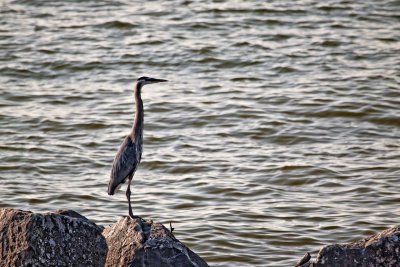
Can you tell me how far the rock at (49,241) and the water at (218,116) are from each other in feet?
9.40

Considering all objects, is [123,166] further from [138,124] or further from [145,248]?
[145,248]

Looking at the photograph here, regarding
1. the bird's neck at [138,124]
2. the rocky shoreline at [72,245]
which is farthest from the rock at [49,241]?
the bird's neck at [138,124]

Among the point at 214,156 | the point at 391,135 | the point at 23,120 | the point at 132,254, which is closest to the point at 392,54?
the point at 391,135

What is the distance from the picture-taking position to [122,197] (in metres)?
11.1

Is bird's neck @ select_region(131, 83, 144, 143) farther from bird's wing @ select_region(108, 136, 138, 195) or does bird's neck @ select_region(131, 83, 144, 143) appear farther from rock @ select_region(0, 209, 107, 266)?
rock @ select_region(0, 209, 107, 266)

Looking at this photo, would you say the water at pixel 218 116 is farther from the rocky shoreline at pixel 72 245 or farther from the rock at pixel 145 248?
the rocky shoreline at pixel 72 245

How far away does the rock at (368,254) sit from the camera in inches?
256

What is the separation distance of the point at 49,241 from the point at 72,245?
164 millimetres

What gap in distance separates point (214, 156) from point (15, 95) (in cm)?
418

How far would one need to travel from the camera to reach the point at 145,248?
666 centimetres

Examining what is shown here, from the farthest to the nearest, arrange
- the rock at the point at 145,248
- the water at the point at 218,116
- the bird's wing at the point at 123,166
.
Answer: the water at the point at 218,116
the bird's wing at the point at 123,166
the rock at the point at 145,248

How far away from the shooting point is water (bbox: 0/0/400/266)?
1046 centimetres

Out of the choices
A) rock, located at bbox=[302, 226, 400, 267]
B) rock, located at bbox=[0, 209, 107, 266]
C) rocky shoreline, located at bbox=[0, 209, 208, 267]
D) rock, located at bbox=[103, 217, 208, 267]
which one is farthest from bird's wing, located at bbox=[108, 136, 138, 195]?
rock, located at bbox=[302, 226, 400, 267]

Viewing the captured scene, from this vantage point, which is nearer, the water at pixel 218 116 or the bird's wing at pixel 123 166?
the bird's wing at pixel 123 166
